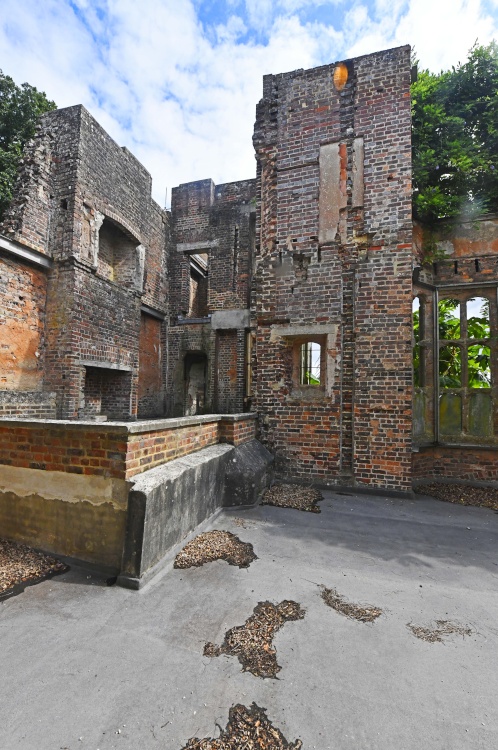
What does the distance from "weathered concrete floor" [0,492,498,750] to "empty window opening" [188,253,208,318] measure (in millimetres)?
11977

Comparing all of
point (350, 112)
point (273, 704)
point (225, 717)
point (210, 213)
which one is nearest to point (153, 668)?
point (225, 717)

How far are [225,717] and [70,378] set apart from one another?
23.5 feet

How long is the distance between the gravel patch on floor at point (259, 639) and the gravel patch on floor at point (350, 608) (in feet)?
0.85

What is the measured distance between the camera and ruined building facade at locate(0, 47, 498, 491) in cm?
551

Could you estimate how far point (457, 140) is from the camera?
6.17m

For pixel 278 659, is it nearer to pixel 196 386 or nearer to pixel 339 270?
pixel 339 270

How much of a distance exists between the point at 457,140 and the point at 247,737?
840cm

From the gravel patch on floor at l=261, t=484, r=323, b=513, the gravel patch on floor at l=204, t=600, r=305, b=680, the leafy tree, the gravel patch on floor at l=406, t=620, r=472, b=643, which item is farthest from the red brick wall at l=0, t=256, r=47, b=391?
the gravel patch on floor at l=406, t=620, r=472, b=643

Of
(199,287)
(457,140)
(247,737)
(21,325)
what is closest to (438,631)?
(247,737)

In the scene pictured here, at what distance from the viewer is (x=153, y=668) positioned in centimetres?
179

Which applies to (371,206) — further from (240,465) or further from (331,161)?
(240,465)

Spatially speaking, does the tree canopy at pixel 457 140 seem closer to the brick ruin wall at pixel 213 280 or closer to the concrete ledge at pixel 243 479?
the concrete ledge at pixel 243 479

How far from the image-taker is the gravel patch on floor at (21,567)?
250 cm

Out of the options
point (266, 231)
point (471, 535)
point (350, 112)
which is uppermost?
point (350, 112)
